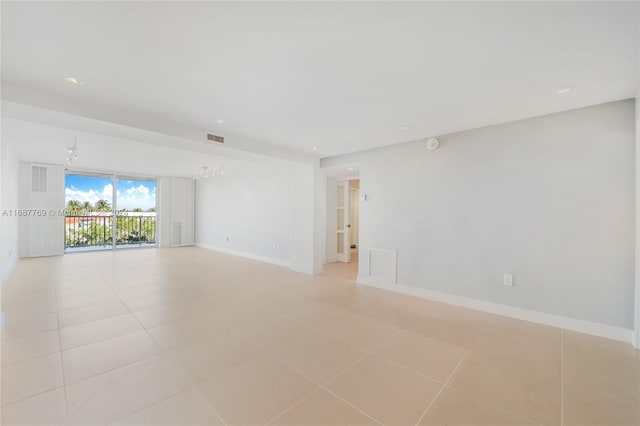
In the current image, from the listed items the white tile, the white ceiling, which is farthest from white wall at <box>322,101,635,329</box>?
the white tile

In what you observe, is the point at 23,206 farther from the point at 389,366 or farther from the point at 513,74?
the point at 513,74

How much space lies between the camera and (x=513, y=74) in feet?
7.24

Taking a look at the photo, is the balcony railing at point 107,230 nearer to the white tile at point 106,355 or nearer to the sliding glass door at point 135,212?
the sliding glass door at point 135,212

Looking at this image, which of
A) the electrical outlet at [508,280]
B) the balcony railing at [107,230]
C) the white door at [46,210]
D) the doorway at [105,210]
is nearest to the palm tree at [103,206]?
the doorway at [105,210]

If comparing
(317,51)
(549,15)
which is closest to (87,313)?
(317,51)

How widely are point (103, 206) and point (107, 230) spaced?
0.78 m

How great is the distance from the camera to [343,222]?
6.98m

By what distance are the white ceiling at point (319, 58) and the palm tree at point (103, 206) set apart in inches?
253

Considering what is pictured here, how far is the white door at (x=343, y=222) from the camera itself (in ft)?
22.5

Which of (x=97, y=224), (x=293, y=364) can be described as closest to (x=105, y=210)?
(x=97, y=224)

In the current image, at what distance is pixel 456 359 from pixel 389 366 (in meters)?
0.66

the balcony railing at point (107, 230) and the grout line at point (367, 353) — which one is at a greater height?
the balcony railing at point (107, 230)

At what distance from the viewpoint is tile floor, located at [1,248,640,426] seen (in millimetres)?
1655

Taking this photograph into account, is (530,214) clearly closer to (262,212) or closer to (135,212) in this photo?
(262,212)
